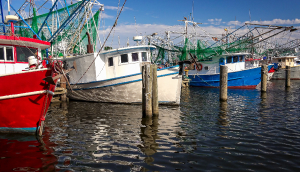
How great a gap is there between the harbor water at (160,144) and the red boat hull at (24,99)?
18.4 inches

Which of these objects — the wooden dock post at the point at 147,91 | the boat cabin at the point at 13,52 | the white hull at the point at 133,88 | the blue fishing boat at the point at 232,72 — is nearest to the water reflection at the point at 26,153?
the boat cabin at the point at 13,52

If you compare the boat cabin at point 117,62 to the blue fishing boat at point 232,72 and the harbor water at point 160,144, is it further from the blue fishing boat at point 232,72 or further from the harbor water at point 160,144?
the blue fishing boat at point 232,72

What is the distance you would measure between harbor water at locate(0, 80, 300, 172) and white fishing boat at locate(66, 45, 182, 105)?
261cm

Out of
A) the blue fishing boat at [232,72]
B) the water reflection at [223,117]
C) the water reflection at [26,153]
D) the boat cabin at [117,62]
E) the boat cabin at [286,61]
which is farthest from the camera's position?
the boat cabin at [286,61]

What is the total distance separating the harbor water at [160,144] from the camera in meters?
5.27

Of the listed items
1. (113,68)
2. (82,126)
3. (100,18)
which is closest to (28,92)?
(82,126)

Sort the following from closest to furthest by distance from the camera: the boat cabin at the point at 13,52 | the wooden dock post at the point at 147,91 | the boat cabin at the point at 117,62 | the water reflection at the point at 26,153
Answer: the water reflection at the point at 26,153, the boat cabin at the point at 13,52, the wooden dock post at the point at 147,91, the boat cabin at the point at 117,62

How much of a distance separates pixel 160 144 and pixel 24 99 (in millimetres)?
4747

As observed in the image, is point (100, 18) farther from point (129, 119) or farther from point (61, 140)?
point (61, 140)

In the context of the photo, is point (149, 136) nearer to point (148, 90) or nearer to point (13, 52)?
point (148, 90)

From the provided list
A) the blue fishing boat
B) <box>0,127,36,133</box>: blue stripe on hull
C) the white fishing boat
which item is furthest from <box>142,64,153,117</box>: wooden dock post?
the blue fishing boat

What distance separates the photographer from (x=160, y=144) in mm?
6586

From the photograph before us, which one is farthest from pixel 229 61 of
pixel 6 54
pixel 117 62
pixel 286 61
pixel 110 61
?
pixel 6 54

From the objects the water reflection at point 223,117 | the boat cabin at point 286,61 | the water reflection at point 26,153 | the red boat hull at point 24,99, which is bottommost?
the water reflection at point 26,153
